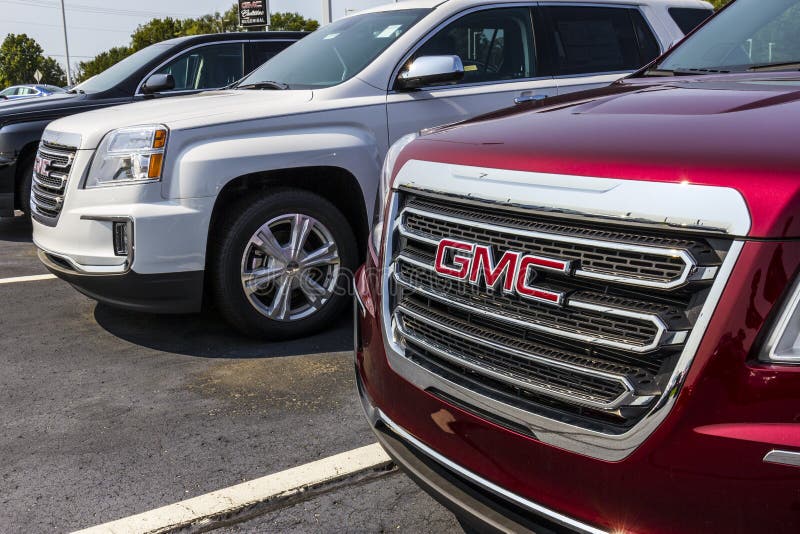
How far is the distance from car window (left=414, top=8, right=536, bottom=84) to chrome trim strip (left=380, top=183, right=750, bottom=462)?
9.58ft

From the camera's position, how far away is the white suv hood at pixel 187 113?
159 inches

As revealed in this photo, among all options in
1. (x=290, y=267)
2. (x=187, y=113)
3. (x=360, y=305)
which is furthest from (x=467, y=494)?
(x=187, y=113)

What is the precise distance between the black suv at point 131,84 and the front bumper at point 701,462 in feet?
20.4

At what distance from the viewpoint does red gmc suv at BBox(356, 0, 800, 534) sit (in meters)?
1.41

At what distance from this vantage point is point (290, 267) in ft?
14.0

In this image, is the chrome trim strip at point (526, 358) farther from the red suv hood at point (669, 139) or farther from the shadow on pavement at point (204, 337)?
the shadow on pavement at point (204, 337)

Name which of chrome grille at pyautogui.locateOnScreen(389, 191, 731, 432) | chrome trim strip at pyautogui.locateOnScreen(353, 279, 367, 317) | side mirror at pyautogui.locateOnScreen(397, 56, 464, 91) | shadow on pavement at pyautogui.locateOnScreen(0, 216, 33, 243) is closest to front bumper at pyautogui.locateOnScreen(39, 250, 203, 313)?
side mirror at pyautogui.locateOnScreen(397, 56, 464, 91)

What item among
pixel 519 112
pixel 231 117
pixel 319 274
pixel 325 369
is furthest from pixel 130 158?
pixel 519 112

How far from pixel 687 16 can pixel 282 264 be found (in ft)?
12.1

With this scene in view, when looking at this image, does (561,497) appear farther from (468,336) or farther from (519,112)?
(519,112)

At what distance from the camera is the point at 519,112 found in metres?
2.41

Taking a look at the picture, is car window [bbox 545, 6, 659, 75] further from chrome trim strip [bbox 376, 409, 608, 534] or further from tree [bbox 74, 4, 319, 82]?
tree [bbox 74, 4, 319, 82]

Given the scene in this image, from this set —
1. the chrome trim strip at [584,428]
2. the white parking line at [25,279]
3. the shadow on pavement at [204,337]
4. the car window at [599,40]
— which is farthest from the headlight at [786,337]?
the white parking line at [25,279]

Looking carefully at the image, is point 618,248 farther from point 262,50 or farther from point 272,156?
point 262,50
